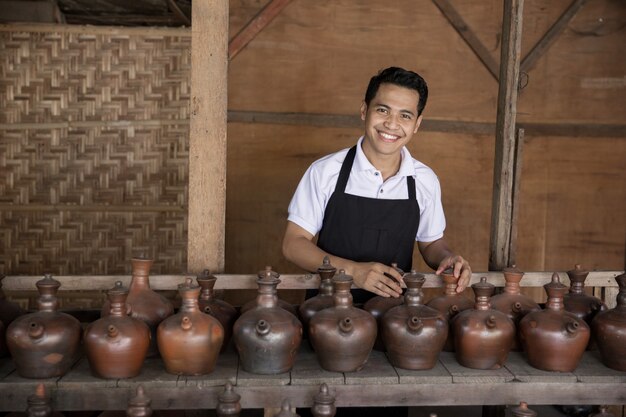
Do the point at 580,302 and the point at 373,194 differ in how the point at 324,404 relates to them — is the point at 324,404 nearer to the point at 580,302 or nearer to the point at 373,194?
the point at 373,194

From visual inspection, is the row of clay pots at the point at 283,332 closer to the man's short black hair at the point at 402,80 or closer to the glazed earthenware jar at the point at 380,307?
the glazed earthenware jar at the point at 380,307

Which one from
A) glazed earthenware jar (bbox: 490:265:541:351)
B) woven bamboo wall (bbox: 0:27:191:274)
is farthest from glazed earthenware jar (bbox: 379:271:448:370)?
woven bamboo wall (bbox: 0:27:191:274)

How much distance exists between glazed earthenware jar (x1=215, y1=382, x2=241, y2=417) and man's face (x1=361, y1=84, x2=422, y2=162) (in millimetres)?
1526

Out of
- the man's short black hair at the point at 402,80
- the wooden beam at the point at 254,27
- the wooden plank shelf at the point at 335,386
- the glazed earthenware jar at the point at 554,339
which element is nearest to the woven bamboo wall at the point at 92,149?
the wooden beam at the point at 254,27

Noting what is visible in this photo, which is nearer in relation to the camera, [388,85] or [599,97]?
[388,85]

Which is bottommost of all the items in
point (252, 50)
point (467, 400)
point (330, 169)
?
point (467, 400)

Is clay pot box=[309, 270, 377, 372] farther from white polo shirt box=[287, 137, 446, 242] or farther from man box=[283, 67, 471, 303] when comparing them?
white polo shirt box=[287, 137, 446, 242]

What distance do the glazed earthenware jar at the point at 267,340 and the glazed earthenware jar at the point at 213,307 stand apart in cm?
26

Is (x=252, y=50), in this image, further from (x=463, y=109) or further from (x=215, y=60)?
(x=215, y=60)

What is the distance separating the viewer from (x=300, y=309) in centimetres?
338

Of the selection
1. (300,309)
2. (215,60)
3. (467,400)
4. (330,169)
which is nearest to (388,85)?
(330,169)

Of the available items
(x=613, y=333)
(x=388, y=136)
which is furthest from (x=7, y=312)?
(x=613, y=333)

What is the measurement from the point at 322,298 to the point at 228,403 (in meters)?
0.84

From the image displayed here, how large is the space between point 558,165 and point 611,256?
3.18ft
